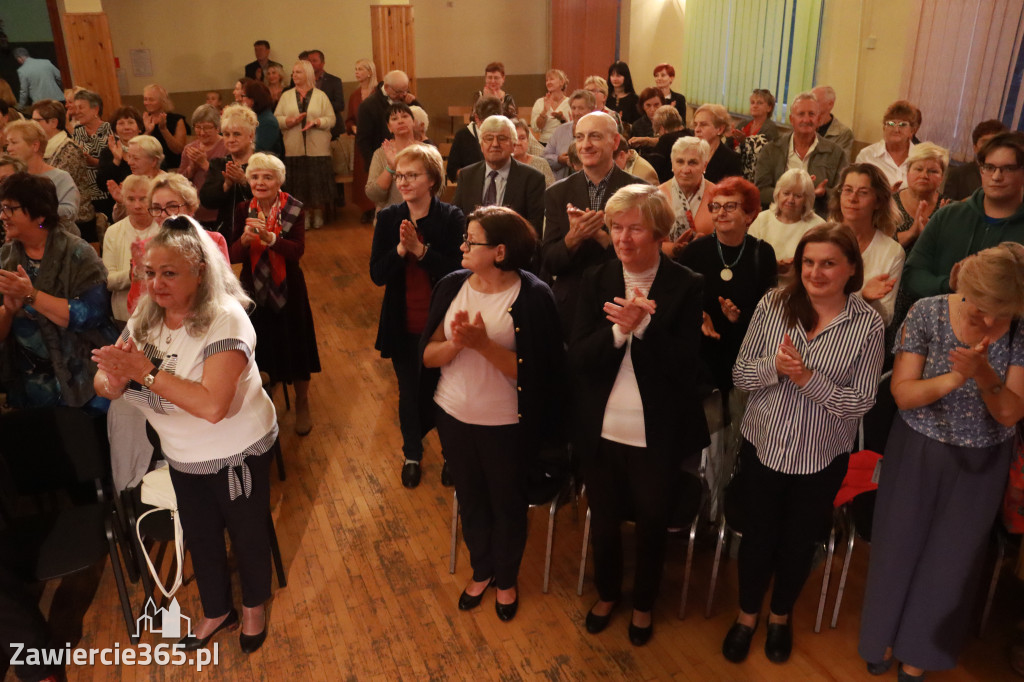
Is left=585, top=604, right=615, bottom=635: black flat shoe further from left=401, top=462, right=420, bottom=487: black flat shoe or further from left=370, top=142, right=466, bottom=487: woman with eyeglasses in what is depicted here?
left=401, top=462, right=420, bottom=487: black flat shoe

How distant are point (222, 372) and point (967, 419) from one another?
2.37 meters

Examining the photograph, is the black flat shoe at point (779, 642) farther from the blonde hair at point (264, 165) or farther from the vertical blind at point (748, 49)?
the vertical blind at point (748, 49)

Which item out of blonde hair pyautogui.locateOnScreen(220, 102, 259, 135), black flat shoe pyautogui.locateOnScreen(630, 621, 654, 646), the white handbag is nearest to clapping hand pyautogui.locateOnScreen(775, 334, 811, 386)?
black flat shoe pyautogui.locateOnScreen(630, 621, 654, 646)

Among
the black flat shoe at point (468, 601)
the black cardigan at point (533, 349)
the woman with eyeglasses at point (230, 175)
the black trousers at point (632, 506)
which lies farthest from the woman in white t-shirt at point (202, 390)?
the woman with eyeglasses at point (230, 175)

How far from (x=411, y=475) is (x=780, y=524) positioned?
1.91 m

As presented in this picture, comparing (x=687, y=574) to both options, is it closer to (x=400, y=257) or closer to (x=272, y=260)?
(x=400, y=257)

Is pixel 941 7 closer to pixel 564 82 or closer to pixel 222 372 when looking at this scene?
pixel 564 82

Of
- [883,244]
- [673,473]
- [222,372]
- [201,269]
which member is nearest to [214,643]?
[222,372]

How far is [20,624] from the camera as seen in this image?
111 inches

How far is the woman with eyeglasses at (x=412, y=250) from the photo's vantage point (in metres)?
3.56

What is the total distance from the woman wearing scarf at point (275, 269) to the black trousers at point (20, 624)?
1.66 metres

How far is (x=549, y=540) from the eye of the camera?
130 inches

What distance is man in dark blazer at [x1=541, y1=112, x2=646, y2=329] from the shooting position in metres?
3.46

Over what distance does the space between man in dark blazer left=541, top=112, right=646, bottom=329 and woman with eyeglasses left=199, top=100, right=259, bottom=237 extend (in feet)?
5.95
